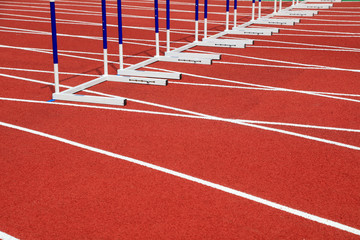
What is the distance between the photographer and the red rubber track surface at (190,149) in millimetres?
3395

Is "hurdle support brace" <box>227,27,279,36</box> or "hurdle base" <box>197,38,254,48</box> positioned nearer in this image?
"hurdle base" <box>197,38,254,48</box>

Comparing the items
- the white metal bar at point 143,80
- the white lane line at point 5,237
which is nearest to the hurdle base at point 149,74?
the white metal bar at point 143,80

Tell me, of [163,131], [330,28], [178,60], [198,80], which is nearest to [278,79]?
[198,80]

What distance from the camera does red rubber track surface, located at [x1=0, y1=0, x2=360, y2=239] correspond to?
3395 millimetres

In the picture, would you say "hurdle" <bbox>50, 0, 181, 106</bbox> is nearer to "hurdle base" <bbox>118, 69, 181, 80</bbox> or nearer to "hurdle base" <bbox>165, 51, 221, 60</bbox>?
"hurdle base" <bbox>118, 69, 181, 80</bbox>

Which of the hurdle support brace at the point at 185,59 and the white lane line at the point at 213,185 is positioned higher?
the hurdle support brace at the point at 185,59

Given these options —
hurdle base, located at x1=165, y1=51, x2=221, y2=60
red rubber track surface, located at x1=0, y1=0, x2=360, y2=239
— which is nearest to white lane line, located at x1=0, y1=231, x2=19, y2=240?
red rubber track surface, located at x1=0, y1=0, x2=360, y2=239

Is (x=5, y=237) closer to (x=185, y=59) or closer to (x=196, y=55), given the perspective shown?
(x=185, y=59)

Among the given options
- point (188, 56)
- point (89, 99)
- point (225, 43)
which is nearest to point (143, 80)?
point (89, 99)

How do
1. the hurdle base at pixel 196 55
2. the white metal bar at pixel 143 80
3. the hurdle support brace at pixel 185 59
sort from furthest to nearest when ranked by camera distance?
1. the hurdle base at pixel 196 55
2. the hurdle support brace at pixel 185 59
3. the white metal bar at pixel 143 80

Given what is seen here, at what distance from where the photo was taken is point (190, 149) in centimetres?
463

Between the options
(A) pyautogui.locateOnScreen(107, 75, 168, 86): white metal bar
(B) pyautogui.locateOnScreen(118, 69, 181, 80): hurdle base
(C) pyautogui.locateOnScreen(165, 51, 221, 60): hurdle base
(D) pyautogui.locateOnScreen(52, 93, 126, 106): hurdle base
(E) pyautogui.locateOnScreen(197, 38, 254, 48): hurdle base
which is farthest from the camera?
(E) pyautogui.locateOnScreen(197, 38, 254, 48): hurdle base

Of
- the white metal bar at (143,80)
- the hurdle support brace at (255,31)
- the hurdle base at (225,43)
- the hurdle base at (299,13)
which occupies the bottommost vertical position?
the white metal bar at (143,80)

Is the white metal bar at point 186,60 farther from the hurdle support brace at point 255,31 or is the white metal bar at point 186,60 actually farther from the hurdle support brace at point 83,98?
the hurdle support brace at point 255,31
